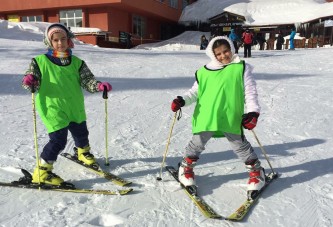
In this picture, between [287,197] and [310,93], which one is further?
[310,93]

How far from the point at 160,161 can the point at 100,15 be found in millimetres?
23828

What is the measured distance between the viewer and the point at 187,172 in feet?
11.0

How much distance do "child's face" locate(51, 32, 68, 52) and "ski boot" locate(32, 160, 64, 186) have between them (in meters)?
1.13

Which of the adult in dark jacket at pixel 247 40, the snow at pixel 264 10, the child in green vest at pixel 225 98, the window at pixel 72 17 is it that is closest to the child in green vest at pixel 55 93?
the child in green vest at pixel 225 98

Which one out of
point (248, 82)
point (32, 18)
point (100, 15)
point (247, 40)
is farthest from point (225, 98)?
point (32, 18)

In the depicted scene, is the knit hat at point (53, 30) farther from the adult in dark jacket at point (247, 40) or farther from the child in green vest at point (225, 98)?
the adult in dark jacket at point (247, 40)

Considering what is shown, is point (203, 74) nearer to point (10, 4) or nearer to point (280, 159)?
point (280, 159)

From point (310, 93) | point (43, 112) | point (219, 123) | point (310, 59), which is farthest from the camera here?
point (310, 59)

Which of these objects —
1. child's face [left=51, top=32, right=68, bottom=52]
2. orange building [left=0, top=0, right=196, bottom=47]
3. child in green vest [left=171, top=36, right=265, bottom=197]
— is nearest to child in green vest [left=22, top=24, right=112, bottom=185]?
child's face [left=51, top=32, right=68, bottom=52]

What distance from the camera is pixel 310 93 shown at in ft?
26.5

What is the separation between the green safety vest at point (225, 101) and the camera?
3070mm

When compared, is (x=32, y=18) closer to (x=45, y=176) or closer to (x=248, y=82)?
(x=45, y=176)

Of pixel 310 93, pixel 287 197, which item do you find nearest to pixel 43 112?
pixel 287 197

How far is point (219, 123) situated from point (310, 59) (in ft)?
42.1
